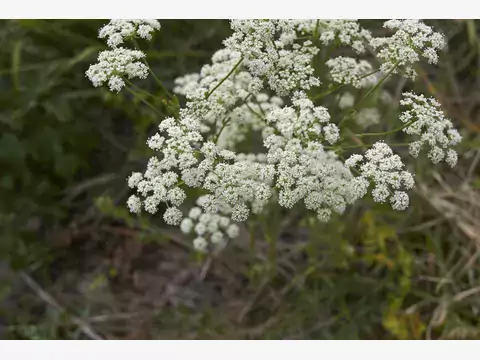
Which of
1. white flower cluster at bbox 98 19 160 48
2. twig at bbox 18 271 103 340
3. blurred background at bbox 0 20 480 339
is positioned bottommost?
twig at bbox 18 271 103 340

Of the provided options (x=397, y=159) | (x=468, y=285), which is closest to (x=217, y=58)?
(x=397, y=159)

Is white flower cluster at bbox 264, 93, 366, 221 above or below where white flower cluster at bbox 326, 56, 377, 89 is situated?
below

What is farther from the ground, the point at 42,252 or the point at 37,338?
the point at 42,252

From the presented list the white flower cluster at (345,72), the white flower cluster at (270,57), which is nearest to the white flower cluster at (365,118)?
the white flower cluster at (345,72)

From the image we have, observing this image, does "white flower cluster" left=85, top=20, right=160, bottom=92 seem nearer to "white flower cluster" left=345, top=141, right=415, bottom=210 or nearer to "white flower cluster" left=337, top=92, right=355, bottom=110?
"white flower cluster" left=345, top=141, right=415, bottom=210

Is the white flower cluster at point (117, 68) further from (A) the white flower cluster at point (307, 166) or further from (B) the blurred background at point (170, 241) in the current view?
(B) the blurred background at point (170, 241)

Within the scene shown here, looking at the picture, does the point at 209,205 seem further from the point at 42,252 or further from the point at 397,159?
the point at 42,252

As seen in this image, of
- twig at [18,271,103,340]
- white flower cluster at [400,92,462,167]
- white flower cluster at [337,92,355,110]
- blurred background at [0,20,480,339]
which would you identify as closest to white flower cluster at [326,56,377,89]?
white flower cluster at [400,92,462,167]
